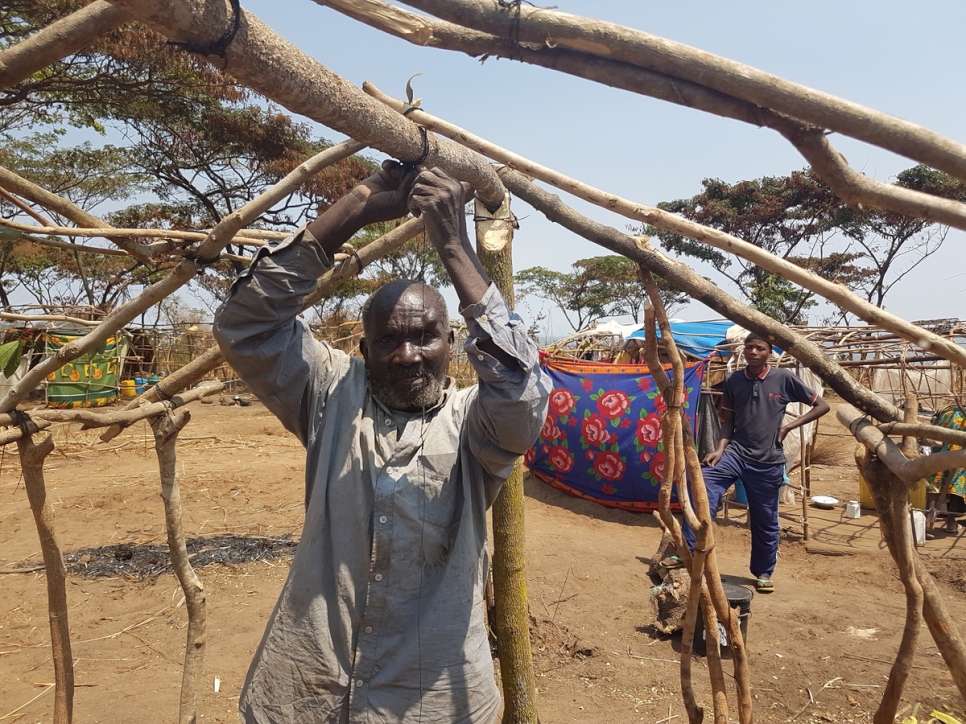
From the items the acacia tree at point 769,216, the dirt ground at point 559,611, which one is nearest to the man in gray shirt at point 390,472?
the dirt ground at point 559,611

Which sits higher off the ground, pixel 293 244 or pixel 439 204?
pixel 439 204

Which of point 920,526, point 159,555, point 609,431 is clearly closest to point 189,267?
point 159,555

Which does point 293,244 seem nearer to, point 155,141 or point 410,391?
point 410,391

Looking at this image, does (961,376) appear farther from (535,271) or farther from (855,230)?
(535,271)

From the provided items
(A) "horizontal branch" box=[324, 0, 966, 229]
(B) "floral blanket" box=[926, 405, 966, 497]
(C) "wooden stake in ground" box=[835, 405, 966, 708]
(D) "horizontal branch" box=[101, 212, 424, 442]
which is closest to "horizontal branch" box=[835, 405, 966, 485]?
(C) "wooden stake in ground" box=[835, 405, 966, 708]

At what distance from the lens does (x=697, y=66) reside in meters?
1.02

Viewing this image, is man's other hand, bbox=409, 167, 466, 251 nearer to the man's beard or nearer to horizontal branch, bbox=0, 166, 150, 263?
the man's beard

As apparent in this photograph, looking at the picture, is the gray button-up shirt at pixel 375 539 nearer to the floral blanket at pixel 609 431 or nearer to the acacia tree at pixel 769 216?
the floral blanket at pixel 609 431

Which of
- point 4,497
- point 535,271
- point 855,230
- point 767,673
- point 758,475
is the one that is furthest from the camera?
point 535,271

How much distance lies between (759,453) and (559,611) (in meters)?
2.05

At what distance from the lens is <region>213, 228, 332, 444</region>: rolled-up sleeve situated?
5.27ft

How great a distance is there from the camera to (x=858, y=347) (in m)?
7.38

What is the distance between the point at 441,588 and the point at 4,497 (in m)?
7.98

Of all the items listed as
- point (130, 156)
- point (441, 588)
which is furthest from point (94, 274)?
point (441, 588)
